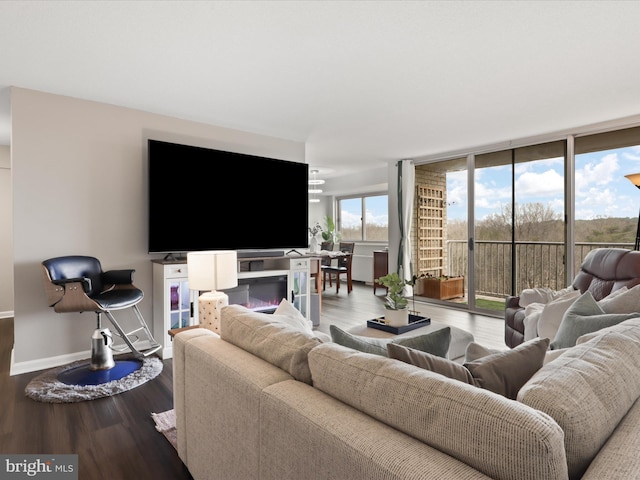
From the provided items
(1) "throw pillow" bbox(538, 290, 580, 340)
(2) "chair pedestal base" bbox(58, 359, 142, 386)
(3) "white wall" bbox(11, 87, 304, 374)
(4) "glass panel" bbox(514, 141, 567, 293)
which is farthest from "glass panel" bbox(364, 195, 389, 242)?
(2) "chair pedestal base" bbox(58, 359, 142, 386)

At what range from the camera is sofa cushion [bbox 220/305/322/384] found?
124 cm

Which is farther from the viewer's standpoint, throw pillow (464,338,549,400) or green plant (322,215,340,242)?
green plant (322,215,340,242)

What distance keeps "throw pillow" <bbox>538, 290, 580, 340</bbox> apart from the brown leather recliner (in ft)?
2.29

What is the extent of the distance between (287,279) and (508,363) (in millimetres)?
3436

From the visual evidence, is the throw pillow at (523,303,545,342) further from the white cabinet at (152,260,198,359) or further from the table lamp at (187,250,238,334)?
the white cabinet at (152,260,198,359)

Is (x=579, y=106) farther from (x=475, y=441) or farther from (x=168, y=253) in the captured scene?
(x=168, y=253)

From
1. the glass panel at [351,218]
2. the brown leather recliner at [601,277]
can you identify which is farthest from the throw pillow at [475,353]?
the glass panel at [351,218]

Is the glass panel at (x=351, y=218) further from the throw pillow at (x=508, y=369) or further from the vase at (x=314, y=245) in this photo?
the throw pillow at (x=508, y=369)

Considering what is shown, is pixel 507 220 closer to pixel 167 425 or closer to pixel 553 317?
pixel 553 317

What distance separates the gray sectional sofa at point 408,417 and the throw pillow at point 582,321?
391 millimetres

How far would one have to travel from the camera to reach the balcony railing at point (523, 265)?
4.63 m

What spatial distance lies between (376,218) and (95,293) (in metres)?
6.00

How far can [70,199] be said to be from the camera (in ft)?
10.8

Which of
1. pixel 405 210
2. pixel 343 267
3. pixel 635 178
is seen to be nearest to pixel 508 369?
pixel 635 178
